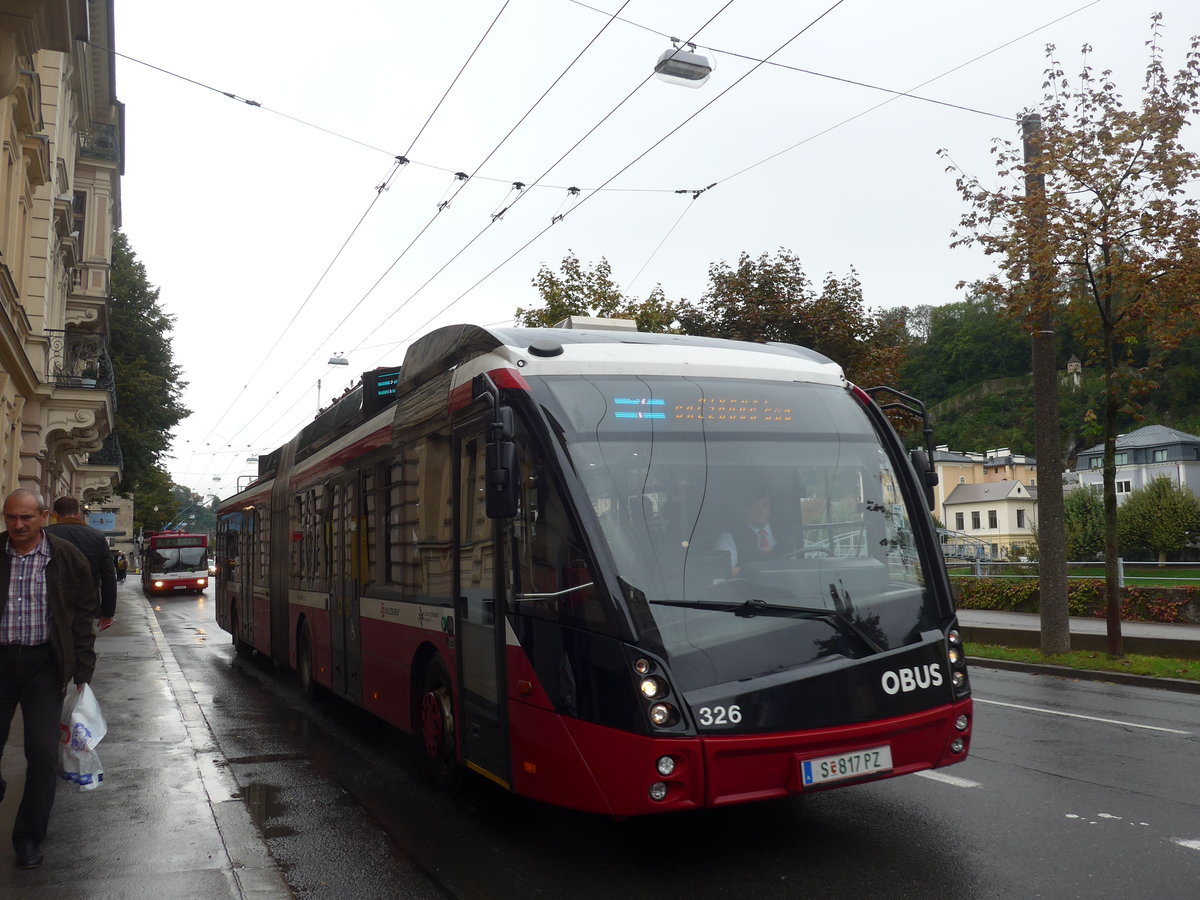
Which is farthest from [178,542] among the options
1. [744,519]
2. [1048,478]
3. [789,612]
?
[789,612]

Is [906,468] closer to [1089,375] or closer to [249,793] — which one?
[249,793]

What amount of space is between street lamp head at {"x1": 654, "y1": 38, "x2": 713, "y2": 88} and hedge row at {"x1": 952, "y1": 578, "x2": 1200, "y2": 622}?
1412 centimetres

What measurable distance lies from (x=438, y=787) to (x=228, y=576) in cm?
1332

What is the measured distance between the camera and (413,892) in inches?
210

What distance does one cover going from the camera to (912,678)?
5.75 metres

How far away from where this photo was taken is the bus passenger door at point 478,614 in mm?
6188

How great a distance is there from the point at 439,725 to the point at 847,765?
285cm

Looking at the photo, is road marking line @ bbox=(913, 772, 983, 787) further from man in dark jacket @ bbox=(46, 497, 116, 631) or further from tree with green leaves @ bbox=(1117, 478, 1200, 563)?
tree with green leaves @ bbox=(1117, 478, 1200, 563)

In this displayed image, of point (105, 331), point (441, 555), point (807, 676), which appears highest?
point (105, 331)

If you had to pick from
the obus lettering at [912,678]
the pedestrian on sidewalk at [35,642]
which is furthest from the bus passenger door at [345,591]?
the obus lettering at [912,678]

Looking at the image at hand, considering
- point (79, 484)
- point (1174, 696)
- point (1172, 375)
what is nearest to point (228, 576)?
point (1174, 696)

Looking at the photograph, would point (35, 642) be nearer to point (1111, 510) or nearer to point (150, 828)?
point (150, 828)

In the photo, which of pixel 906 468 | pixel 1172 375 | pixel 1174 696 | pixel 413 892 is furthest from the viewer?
pixel 1172 375

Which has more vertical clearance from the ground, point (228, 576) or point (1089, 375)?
point (1089, 375)
